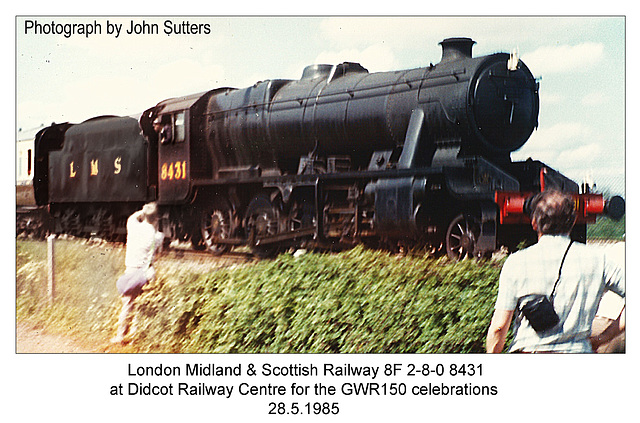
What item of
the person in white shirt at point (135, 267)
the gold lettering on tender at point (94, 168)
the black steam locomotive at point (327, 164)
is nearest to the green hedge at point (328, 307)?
the person in white shirt at point (135, 267)

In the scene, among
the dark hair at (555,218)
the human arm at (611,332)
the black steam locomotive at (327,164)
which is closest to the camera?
the dark hair at (555,218)

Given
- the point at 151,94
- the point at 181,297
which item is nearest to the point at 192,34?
the point at 151,94

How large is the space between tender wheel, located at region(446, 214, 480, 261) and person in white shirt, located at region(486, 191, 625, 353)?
6.40ft

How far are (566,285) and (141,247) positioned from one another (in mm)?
5162

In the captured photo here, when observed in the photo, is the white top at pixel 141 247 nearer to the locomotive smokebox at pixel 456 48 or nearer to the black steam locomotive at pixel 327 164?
the black steam locomotive at pixel 327 164

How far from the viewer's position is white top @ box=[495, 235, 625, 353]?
6402mm

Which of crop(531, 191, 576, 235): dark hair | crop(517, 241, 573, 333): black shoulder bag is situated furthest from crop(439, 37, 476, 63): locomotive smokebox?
crop(517, 241, 573, 333): black shoulder bag

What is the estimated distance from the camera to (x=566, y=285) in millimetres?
6543

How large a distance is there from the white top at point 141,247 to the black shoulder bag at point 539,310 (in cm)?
481

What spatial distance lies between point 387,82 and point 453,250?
234cm

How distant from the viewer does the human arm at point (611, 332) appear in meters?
8.11

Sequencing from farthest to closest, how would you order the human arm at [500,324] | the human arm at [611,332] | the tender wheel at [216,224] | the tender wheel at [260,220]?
1. the tender wheel at [216,224]
2. the tender wheel at [260,220]
3. the human arm at [611,332]
4. the human arm at [500,324]

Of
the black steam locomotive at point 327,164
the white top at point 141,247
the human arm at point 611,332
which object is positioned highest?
the black steam locomotive at point 327,164

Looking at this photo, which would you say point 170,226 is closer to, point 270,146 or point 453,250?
point 270,146
